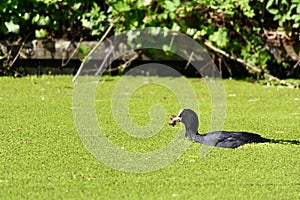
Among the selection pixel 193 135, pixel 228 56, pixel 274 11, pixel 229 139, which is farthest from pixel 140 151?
pixel 274 11

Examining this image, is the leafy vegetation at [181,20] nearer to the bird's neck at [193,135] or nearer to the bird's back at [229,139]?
the bird's neck at [193,135]

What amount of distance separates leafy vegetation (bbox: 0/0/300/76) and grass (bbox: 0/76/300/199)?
1055 mm

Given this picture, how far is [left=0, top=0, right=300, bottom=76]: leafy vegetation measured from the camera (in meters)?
7.67

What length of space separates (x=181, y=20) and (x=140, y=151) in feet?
11.1

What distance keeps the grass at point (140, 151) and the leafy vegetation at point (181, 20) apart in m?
1.06

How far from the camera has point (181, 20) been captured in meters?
7.82

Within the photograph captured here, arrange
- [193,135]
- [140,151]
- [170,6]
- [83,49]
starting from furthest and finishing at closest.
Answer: [83,49] < [170,6] < [193,135] < [140,151]

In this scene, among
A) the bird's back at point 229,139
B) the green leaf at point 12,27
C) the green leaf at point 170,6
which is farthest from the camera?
the green leaf at point 12,27

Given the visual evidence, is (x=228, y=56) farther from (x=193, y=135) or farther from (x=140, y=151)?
(x=140, y=151)

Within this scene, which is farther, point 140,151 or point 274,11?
point 274,11

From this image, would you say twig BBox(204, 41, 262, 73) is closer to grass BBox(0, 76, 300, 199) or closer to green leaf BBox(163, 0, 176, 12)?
green leaf BBox(163, 0, 176, 12)

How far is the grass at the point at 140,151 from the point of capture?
372 centimetres

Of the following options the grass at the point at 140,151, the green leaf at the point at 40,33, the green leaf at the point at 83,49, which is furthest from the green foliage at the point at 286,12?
the green leaf at the point at 40,33

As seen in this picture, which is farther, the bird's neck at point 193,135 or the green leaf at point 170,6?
the green leaf at point 170,6
